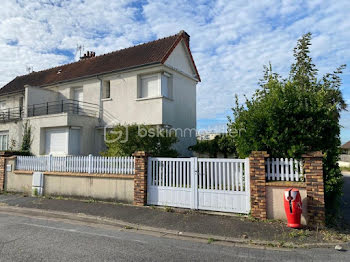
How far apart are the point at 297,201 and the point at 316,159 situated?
1.12 metres

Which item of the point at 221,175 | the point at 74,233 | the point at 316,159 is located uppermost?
the point at 316,159

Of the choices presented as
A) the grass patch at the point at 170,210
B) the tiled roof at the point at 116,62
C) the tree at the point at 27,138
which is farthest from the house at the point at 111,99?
the grass patch at the point at 170,210

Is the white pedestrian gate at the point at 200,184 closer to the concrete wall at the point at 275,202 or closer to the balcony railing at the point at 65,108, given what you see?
the concrete wall at the point at 275,202

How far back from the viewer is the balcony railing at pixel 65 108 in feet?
50.4

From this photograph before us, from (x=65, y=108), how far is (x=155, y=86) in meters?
6.73

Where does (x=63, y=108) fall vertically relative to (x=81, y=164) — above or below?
above

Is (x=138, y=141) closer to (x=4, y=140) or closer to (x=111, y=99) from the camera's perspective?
(x=111, y=99)

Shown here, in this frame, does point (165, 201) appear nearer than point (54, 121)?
Yes

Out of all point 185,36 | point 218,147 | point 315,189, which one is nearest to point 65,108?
point 185,36

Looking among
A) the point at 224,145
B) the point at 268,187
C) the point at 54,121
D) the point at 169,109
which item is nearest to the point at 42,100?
the point at 54,121

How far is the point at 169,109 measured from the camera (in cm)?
1381

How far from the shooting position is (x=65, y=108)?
16375 millimetres

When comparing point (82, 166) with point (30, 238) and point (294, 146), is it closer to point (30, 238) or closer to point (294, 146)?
point (30, 238)

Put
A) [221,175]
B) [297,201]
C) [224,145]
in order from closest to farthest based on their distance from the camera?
1. [297,201]
2. [221,175]
3. [224,145]
